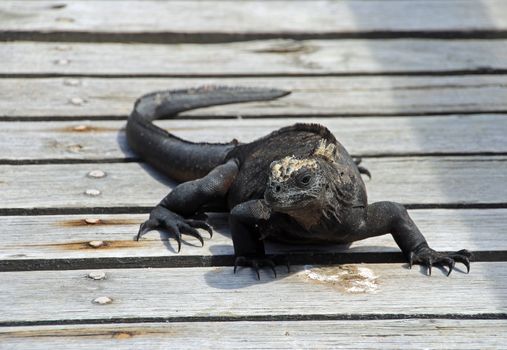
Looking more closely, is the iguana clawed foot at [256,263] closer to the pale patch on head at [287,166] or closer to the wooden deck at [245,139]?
the wooden deck at [245,139]

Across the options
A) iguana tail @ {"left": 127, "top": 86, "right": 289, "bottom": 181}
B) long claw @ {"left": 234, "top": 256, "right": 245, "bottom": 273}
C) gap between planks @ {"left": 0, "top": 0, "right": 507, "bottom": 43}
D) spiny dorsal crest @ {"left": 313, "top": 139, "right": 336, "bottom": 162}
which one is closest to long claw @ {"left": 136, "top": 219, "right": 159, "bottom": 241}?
long claw @ {"left": 234, "top": 256, "right": 245, "bottom": 273}

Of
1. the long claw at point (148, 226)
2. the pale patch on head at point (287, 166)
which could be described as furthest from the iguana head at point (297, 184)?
the long claw at point (148, 226)

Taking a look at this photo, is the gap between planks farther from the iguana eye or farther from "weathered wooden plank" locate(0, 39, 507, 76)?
the iguana eye

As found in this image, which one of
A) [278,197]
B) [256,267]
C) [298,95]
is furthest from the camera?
[298,95]

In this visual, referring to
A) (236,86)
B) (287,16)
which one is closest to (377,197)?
(236,86)

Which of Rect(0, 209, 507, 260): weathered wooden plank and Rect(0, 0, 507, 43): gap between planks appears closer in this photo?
Rect(0, 209, 507, 260): weathered wooden plank

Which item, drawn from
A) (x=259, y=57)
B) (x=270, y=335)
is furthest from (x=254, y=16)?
(x=270, y=335)

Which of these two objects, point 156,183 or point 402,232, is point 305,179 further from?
point 156,183
